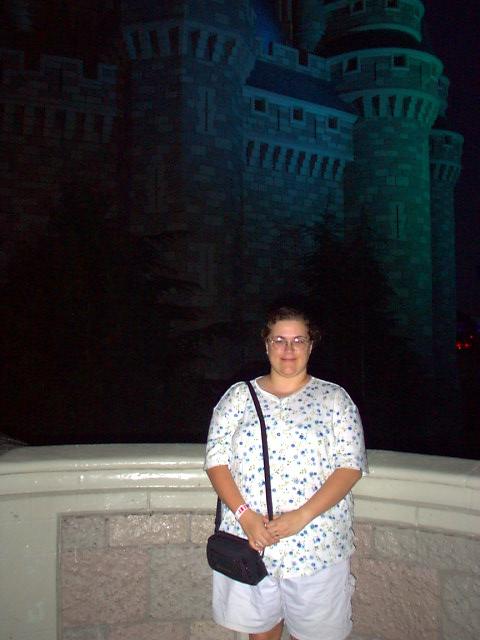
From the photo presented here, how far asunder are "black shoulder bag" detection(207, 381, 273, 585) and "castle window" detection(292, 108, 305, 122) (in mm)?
15751

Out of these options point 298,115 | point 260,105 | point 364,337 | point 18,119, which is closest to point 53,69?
point 18,119

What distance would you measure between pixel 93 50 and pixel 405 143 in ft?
31.2

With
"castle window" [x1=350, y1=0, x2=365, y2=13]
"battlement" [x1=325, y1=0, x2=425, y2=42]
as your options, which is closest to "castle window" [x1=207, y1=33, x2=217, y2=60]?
"battlement" [x1=325, y1=0, x2=425, y2=42]

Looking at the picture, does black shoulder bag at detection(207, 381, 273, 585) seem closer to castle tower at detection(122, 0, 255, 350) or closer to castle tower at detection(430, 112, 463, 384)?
castle tower at detection(122, 0, 255, 350)

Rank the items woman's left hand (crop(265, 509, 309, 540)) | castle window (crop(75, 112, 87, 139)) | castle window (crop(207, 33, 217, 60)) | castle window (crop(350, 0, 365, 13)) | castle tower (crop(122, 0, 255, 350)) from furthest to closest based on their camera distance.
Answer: castle window (crop(350, 0, 365, 13))
castle window (crop(75, 112, 87, 139))
castle window (crop(207, 33, 217, 60))
castle tower (crop(122, 0, 255, 350))
woman's left hand (crop(265, 509, 309, 540))

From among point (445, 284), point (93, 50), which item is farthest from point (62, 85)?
point (445, 284)

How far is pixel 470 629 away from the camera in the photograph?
5.65 feet

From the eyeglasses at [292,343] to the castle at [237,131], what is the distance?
10.8 meters

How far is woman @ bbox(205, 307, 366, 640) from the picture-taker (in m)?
1.61

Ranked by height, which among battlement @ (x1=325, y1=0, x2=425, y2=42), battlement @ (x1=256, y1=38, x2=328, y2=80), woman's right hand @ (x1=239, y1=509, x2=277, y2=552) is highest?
battlement @ (x1=325, y1=0, x2=425, y2=42)

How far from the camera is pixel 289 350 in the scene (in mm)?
1750

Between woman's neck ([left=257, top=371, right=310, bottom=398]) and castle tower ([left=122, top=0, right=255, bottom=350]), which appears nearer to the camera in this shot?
woman's neck ([left=257, top=371, right=310, bottom=398])

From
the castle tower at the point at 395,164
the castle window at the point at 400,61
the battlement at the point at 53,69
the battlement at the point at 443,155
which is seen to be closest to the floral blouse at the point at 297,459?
the battlement at the point at 53,69

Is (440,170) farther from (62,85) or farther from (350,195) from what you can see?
(62,85)
